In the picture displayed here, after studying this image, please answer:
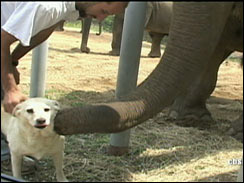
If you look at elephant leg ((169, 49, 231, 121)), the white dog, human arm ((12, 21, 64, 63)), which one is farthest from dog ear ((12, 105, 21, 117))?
elephant leg ((169, 49, 231, 121))

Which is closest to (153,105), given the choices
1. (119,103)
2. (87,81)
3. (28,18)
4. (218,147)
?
(119,103)

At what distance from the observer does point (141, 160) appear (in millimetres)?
2021

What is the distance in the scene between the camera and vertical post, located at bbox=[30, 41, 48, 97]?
1.97 m

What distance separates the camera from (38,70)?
209 cm

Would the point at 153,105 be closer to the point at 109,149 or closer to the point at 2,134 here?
the point at 2,134

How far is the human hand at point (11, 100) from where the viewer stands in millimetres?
1038

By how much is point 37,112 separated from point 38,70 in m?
0.90

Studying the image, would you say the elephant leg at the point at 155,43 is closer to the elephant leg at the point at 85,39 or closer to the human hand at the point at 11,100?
the elephant leg at the point at 85,39

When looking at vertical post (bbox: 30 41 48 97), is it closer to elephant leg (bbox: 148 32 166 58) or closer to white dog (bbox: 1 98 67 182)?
white dog (bbox: 1 98 67 182)

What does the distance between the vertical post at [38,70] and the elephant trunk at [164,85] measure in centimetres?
86

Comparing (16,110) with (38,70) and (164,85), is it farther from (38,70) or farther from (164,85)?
(38,70)

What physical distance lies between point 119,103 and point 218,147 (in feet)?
4.12

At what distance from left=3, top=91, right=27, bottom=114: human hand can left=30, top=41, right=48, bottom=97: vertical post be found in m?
0.84

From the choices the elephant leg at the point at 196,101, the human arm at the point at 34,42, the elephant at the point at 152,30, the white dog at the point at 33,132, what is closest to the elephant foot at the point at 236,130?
the elephant leg at the point at 196,101
